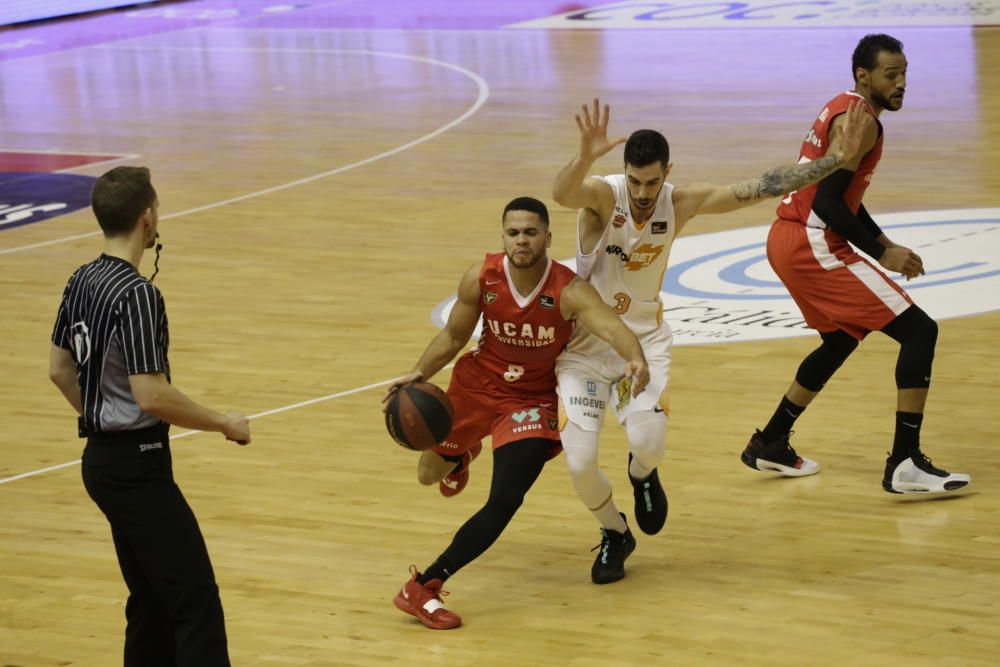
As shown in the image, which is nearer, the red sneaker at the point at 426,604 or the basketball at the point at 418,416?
the red sneaker at the point at 426,604

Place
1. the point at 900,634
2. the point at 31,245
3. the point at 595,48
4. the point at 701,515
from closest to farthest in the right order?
the point at 900,634, the point at 701,515, the point at 31,245, the point at 595,48

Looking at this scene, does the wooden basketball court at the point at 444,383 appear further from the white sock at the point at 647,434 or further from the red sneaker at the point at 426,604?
the white sock at the point at 647,434

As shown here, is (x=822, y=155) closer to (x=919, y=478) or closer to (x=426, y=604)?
(x=919, y=478)

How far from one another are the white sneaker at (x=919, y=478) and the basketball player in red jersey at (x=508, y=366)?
5.42 feet

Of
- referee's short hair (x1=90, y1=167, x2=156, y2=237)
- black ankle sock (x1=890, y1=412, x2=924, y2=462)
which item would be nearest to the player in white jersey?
black ankle sock (x1=890, y1=412, x2=924, y2=462)

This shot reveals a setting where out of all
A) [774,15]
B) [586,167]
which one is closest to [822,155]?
[586,167]

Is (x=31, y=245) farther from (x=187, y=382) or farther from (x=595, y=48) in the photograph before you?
(x=595, y=48)

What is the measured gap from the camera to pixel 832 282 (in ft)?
24.8

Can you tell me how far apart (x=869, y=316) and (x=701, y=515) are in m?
1.16

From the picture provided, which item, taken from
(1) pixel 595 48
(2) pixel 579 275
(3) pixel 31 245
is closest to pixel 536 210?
(2) pixel 579 275

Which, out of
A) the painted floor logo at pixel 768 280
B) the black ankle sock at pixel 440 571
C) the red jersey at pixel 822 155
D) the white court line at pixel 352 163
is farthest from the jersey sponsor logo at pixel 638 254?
the white court line at pixel 352 163

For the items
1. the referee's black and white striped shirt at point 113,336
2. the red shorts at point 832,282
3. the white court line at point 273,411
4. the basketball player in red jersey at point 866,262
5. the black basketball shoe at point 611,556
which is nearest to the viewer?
the referee's black and white striped shirt at point 113,336

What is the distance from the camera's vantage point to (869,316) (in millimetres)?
7453

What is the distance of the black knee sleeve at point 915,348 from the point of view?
735 cm
